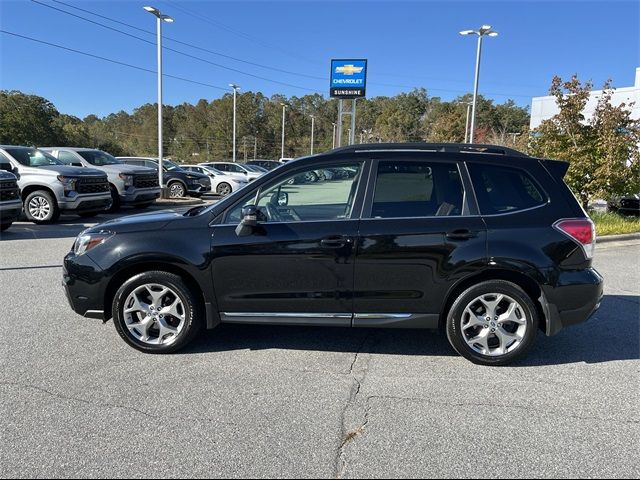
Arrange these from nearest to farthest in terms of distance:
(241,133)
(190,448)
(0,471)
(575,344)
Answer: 1. (0,471)
2. (190,448)
3. (575,344)
4. (241,133)

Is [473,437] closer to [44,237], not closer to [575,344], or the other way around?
[575,344]

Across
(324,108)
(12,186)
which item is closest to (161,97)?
(12,186)

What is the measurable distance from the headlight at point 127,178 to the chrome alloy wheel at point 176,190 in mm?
5492

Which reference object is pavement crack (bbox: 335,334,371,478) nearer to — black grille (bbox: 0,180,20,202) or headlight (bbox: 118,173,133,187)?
black grille (bbox: 0,180,20,202)

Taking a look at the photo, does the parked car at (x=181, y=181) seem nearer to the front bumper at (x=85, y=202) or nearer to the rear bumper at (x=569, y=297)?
the front bumper at (x=85, y=202)

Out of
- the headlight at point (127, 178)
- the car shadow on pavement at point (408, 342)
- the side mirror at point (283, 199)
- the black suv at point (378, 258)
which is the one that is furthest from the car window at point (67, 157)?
the side mirror at point (283, 199)

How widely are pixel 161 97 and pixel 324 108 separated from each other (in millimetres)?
101037

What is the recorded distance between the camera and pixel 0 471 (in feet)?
8.40

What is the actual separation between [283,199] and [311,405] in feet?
5.95

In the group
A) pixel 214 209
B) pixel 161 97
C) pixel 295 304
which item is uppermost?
pixel 161 97

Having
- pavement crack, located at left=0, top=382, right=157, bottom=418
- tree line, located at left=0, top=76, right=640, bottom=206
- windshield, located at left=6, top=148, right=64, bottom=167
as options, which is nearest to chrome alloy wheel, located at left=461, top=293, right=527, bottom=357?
pavement crack, located at left=0, top=382, right=157, bottom=418

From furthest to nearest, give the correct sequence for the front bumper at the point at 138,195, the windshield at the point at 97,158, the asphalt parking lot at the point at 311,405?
1. the windshield at the point at 97,158
2. the front bumper at the point at 138,195
3. the asphalt parking lot at the point at 311,405

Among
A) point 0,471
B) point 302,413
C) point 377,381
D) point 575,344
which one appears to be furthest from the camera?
point 575,344

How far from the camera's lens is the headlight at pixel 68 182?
36.9ft
